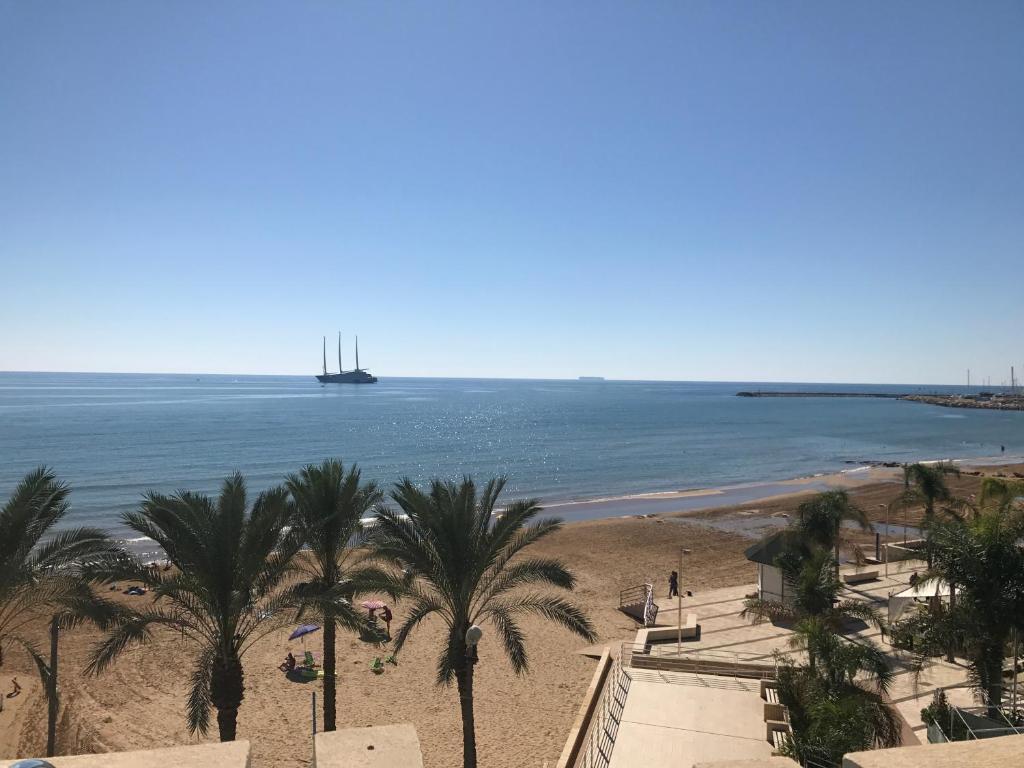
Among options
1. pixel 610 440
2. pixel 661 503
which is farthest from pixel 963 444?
pixel 661 503

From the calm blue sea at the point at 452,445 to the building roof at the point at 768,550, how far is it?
21710 millimetres

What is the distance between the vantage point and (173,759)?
5191 mm

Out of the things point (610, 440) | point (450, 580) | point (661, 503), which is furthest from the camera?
point (610, 440)

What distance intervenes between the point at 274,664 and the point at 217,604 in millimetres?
8728

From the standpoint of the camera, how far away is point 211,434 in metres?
75.5

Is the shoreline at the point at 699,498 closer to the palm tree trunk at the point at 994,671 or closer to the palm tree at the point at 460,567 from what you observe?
the palm tree at the point at 460,567

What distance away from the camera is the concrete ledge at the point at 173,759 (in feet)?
16.6

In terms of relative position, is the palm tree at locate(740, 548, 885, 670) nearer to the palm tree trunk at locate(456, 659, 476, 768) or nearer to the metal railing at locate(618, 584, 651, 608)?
the palm tree trunk at locate(456, 659, 476, 768)

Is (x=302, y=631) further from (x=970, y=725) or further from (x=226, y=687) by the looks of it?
(x=970, y=725)

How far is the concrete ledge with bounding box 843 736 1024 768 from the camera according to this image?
4387 millimetres

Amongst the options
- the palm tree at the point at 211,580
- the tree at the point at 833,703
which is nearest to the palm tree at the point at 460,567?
the palm tree at the point at 211,580

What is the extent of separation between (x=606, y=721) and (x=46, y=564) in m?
10.3

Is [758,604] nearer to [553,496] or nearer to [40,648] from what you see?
[40,648]

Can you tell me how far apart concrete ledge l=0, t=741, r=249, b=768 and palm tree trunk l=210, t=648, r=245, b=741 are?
5.89 meters
